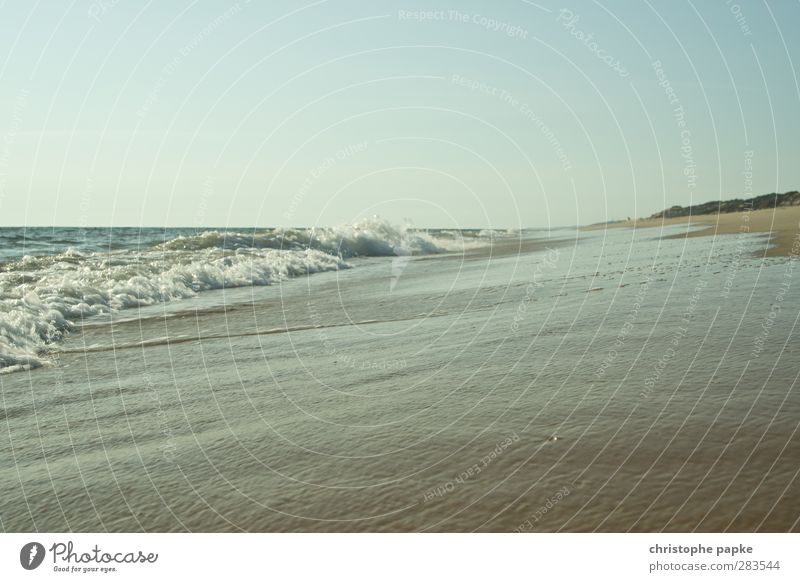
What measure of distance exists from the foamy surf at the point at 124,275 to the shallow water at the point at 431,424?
688mm

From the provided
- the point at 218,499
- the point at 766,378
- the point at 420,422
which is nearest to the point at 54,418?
the point at 218,499

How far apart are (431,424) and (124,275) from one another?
43.3 ft

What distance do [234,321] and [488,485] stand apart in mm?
8569

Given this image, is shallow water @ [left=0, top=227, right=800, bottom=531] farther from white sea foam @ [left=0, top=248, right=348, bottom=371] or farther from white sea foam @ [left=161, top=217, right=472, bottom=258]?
white sea foam @ [left=161, top=217, right=472, bottom=258]

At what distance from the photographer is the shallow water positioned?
4.20m

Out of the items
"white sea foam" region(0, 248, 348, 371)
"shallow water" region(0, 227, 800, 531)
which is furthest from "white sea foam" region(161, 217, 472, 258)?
"shallow water" region(0, 227, 800, 531)

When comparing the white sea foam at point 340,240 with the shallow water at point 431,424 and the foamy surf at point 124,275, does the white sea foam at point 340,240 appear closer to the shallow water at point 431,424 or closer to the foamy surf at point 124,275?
the foamy surf at point 124,275

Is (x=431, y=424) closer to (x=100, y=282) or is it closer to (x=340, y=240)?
(x=100, y=282)

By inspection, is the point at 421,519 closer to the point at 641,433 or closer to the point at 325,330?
the point at 641,433

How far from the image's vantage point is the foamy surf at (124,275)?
1043 centimetres

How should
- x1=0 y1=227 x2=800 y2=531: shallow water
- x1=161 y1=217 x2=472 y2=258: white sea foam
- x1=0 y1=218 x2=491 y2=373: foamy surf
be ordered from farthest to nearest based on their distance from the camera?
x1=161 y1=217 x2=472 y2=258: white sea foam → x1=0 y1=218 x2=491 y2=373: foamy surf → x1=0 y1=227 x2=800 y2=531: shallow water

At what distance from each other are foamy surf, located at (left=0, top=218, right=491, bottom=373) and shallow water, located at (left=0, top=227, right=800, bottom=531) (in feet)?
2.26

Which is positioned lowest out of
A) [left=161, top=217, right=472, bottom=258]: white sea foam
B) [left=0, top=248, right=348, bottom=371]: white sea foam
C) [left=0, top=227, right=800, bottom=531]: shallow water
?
[left=0, top=227, right=800, bottom=531]: shallow water

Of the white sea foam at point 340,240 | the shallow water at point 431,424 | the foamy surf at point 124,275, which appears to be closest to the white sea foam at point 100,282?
the foamy surf at point 124,275
